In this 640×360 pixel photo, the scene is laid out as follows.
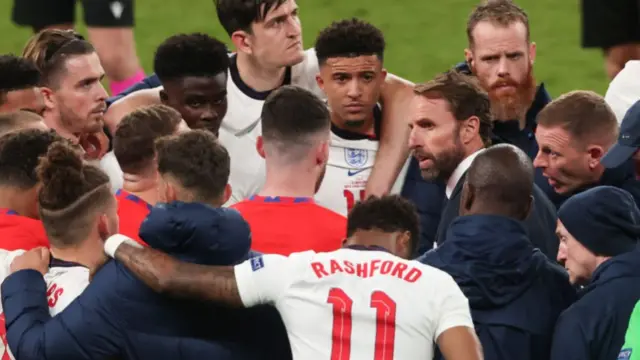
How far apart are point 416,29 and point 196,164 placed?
25.6 feet

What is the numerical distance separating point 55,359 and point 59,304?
253 mm

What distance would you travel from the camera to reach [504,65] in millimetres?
6863

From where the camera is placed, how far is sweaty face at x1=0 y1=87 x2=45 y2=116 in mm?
6215

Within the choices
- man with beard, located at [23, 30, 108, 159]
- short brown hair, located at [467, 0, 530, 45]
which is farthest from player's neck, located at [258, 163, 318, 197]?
short brown hair, located at [467, 0, 530, 45]

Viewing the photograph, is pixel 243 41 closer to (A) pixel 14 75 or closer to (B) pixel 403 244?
(A) pixel 14 75

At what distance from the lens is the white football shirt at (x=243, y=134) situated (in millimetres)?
6594

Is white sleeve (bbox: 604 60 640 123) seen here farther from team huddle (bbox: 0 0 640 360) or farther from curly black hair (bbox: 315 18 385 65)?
curly black hair (bbox: 315 18 385 65)

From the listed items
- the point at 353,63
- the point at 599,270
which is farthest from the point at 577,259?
the point at 353,63

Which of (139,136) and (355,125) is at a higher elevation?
(139,136)

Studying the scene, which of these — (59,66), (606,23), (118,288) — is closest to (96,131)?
(59,66)

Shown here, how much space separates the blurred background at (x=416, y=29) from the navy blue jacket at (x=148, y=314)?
6645mm

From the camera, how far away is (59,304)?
15.3 ft

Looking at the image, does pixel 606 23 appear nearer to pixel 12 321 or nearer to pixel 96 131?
pixel 96 131

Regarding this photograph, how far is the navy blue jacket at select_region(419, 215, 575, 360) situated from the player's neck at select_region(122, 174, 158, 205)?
43.1 inches
